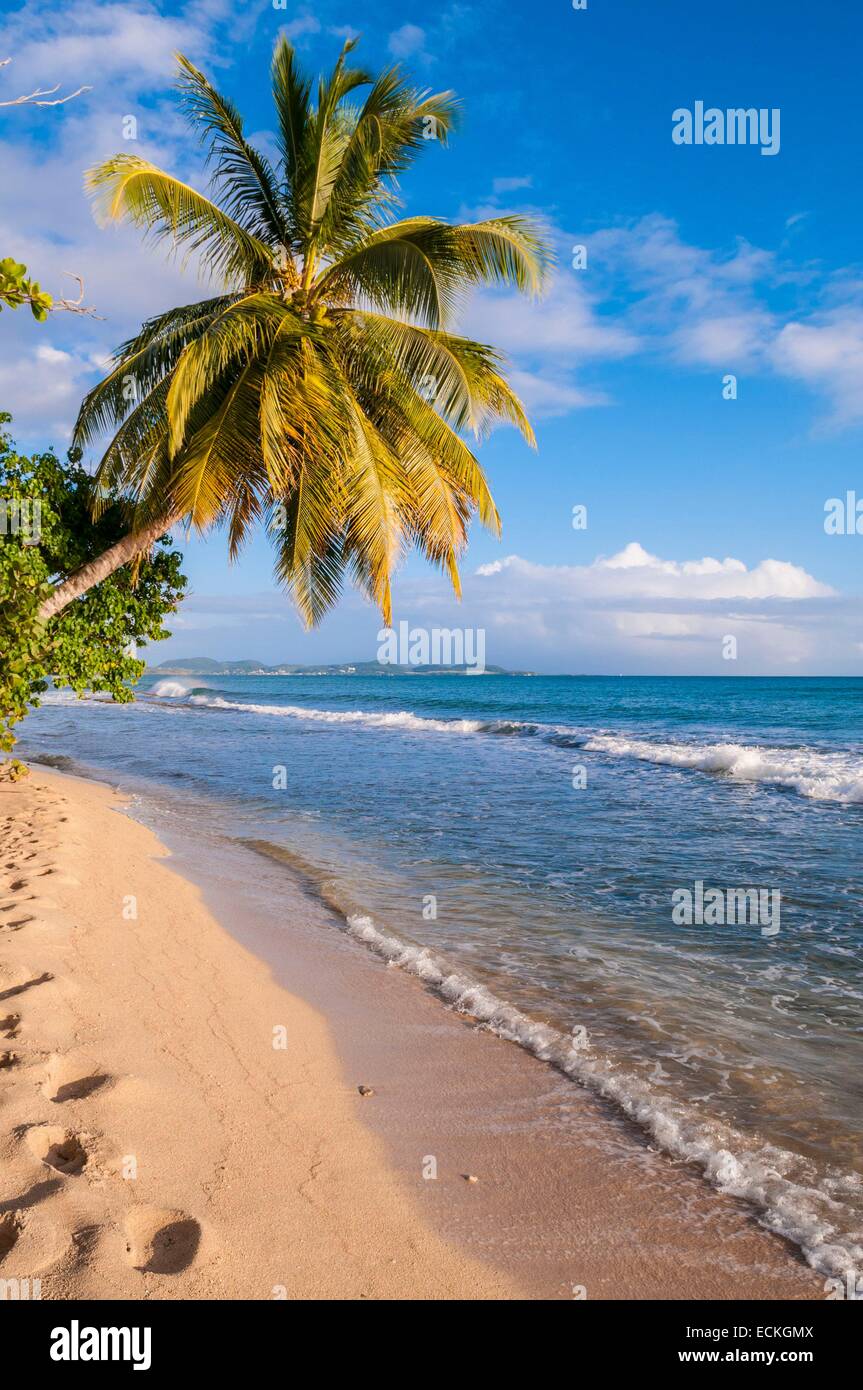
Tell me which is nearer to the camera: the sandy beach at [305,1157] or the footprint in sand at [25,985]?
the sandy beach at [305,1157]

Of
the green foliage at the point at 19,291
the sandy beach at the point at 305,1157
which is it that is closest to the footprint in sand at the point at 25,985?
the sandy beach at the point at 305,1157

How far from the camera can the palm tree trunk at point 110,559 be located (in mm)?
10484

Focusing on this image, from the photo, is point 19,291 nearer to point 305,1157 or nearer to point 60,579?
point 305,1157

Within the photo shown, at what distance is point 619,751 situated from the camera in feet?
79.8

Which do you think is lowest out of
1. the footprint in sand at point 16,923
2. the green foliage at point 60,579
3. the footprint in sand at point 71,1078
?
the footprint in sand at point 71,1078

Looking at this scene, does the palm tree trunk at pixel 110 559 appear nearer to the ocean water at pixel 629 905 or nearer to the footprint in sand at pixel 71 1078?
the ocean water at pixel 629 905

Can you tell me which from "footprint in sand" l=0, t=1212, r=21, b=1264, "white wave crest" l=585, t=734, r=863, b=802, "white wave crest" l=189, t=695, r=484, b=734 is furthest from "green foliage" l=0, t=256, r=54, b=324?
"white wave crest" l=189, t=695, r=484, b=734

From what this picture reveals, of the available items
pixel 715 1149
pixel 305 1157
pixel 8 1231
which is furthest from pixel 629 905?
pixel 8 1231

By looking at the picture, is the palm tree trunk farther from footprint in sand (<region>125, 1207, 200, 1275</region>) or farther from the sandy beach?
footprint in sand (<region>125, 1207, 200, 1275</region>)

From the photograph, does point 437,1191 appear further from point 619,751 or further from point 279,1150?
point 619,751

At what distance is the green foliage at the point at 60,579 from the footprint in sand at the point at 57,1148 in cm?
751

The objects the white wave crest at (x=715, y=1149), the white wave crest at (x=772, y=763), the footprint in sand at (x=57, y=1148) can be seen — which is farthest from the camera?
the white wave crest at (x=772, y=763)
